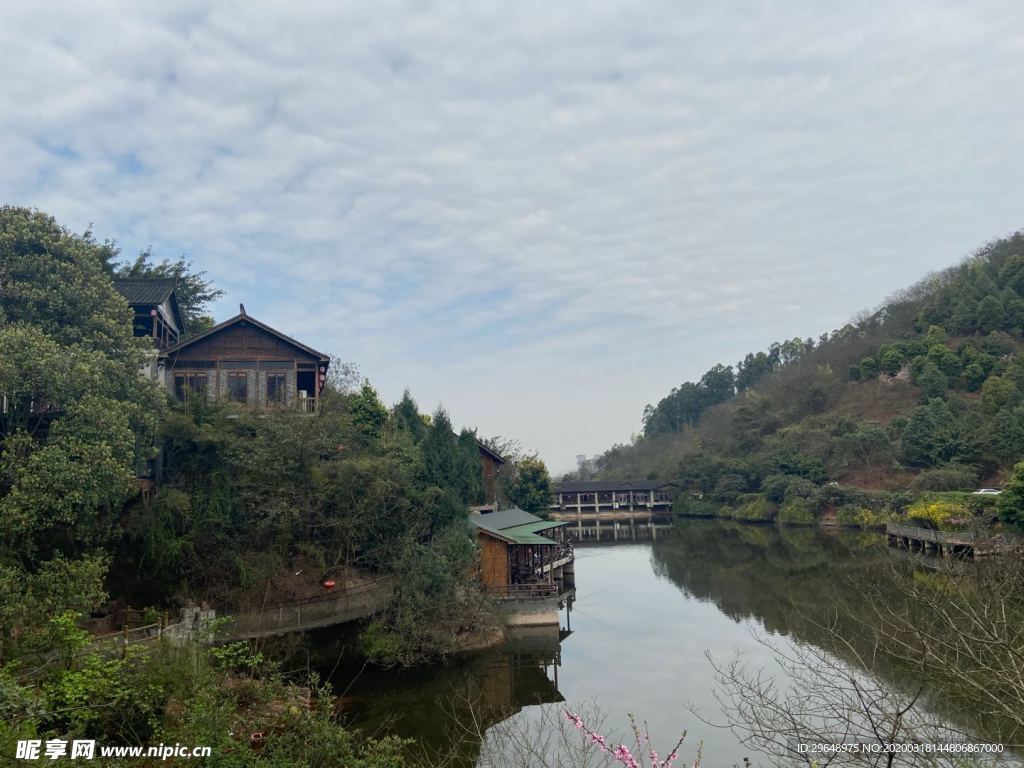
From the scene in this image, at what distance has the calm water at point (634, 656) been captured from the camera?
14867mm

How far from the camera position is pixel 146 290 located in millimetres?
24750

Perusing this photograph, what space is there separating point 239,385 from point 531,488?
2518 centimetres

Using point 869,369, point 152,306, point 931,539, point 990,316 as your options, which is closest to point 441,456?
point 152,306

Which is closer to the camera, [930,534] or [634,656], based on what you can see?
[634,656]

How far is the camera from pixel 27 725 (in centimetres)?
682

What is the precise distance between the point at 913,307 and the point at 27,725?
82.0 m

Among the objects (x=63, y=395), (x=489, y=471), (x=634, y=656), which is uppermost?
(x=63, y=395)

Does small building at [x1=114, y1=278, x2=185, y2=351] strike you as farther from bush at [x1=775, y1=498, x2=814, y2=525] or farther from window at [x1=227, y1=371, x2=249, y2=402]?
bush at [x1=775, y1=498, x2=814, y2=525]

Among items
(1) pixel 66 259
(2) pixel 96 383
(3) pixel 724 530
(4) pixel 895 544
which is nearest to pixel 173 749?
(2) pixel 96 383

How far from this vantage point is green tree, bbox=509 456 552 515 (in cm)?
4550

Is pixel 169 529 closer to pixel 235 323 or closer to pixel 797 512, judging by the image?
pixel 235 323

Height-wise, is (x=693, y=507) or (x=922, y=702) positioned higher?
(x=693, y=507)

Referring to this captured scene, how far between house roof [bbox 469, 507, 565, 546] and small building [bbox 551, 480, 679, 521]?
1478 inches

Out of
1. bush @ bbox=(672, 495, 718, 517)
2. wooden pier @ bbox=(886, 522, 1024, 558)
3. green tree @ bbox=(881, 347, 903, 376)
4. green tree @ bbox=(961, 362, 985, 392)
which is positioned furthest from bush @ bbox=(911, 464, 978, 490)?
green tree @ bbox=(881, 347, 903, 376)
